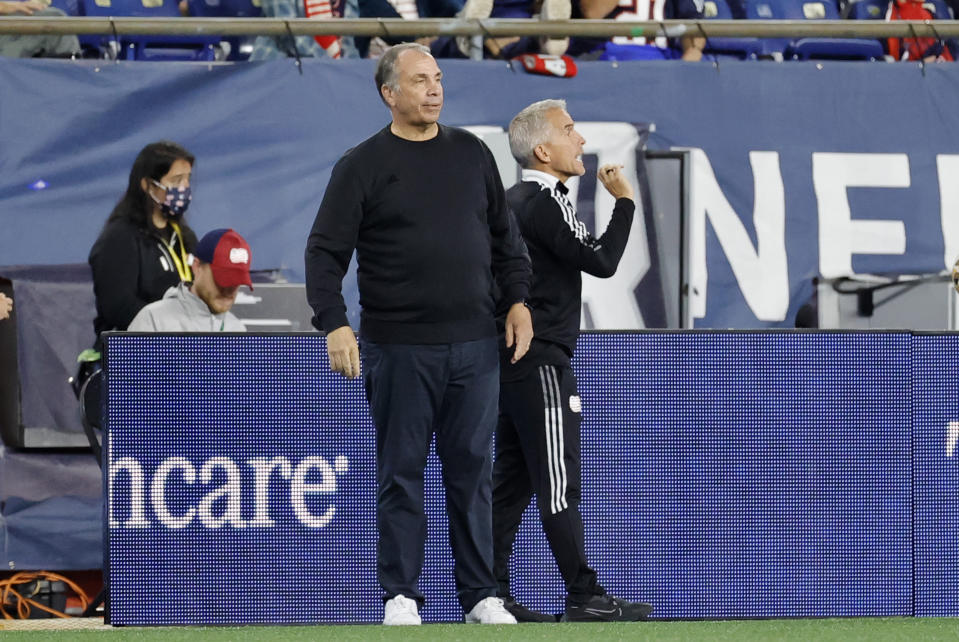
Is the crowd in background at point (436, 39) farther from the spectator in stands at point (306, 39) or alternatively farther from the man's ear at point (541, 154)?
the man's ear at point (541, 154)

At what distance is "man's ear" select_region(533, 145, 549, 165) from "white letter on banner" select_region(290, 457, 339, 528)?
133cm

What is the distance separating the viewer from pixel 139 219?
6996 millimetres

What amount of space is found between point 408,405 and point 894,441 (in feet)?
6.62

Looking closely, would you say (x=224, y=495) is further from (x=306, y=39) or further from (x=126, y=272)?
(x=306, y=39)

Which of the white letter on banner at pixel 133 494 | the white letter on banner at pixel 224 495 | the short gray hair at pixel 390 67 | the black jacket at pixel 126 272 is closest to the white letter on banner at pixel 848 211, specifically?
the black jacket at pixel 126 272

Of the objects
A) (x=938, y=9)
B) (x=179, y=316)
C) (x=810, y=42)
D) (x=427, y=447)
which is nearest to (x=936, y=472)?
(x=427, y=447)

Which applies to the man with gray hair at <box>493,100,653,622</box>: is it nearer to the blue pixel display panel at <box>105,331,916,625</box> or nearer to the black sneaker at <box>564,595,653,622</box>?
the black sneaker at <box>564,595,653,622</box>

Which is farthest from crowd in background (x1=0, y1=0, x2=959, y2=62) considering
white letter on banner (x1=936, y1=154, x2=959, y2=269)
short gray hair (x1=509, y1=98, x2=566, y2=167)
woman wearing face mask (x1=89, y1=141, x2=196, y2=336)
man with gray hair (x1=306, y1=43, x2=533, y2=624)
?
man with gray hair (x1=306, y1=43, x2=533, y2=624)

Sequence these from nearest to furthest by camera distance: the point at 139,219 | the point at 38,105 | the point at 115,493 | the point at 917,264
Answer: the point at 115,493 → the point at 139,219 → the point at 38,105 → the point at 917,264

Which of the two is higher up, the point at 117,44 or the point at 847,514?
the point at 117,44

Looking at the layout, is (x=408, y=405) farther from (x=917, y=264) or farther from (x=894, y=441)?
(x=917, y=264)

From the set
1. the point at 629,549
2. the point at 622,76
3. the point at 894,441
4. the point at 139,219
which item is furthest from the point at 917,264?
the point at 139,219

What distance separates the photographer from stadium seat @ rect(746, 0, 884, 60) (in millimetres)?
9336

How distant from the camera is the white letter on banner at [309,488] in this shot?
582 cm
